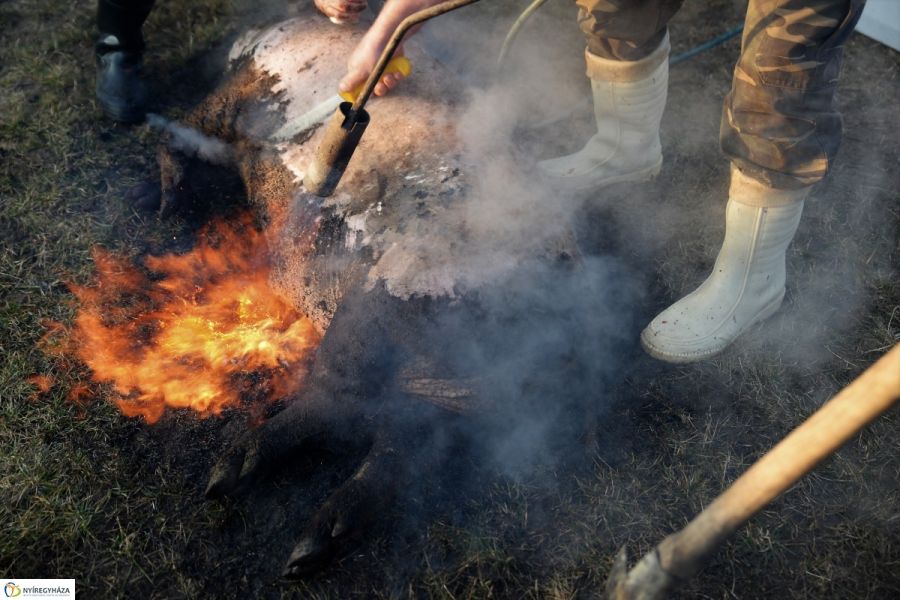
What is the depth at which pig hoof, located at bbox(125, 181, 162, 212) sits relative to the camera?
3258 mm

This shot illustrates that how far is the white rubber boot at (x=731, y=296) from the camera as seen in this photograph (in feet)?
8.30

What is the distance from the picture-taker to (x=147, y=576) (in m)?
2.07

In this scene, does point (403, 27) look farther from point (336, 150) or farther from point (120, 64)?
point (120, 64)

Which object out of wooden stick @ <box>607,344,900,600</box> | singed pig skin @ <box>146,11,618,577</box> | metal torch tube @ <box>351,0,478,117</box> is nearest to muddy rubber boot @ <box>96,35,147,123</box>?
singed pig skin @ <box>146,11,618,577</box>

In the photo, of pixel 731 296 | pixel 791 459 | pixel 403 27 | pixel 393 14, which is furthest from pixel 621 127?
pixel 791 459

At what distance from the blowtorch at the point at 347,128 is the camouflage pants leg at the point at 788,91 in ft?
3.24

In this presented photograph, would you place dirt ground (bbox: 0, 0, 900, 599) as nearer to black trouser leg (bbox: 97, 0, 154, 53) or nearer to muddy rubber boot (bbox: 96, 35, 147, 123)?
muddy rubber boot (bbox: 96, 35, 147, 123)

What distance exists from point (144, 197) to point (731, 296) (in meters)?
2.87

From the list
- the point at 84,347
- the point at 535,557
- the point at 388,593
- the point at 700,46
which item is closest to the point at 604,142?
the point at 700,46

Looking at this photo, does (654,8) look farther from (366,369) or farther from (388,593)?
(388,593)

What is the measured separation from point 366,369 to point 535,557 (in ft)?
2.80

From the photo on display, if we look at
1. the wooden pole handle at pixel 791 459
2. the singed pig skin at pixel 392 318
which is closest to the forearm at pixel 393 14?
the singed pig skin at pixel 392 318

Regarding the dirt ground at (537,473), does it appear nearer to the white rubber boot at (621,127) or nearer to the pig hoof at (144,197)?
the pig hoof at (144,197)

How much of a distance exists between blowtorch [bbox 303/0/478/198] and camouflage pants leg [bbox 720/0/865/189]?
0.99 m
